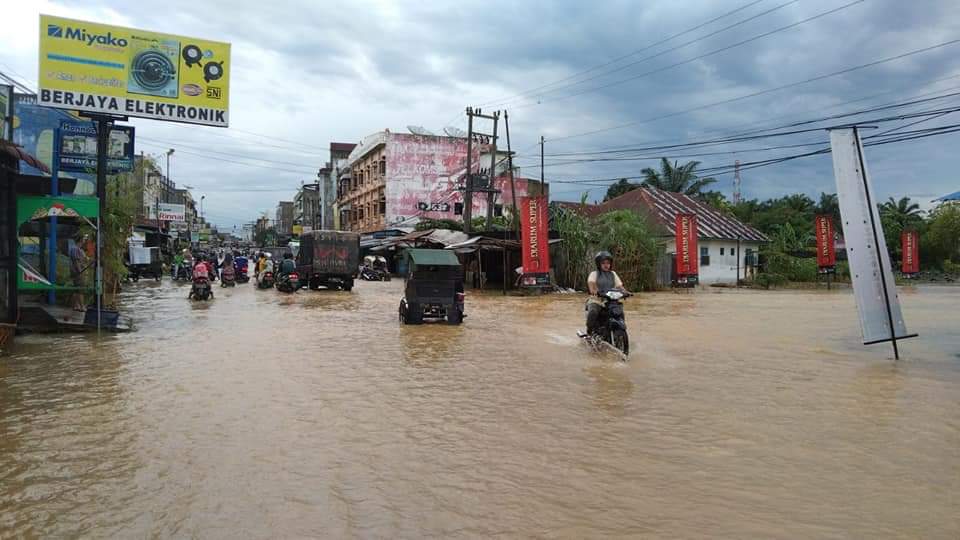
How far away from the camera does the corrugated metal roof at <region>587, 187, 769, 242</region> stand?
1401 inches

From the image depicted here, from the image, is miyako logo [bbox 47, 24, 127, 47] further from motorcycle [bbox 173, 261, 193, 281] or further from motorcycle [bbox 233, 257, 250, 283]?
motorcycle [bbox 173, 261, 193, 281]

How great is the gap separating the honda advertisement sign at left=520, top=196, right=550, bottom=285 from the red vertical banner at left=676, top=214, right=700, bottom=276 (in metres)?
7.02

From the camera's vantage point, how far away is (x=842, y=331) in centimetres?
1348

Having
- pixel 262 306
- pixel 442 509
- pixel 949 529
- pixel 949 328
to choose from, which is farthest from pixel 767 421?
pixel 262 306

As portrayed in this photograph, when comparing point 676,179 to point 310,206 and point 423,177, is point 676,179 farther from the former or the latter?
point 310,206

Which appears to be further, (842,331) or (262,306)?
(262,306)

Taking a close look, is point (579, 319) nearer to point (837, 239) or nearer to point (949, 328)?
point (949, 328)

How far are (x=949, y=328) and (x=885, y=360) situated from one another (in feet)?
20.4

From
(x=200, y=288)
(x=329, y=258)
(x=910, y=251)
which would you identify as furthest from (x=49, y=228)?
(x=910, y=251)

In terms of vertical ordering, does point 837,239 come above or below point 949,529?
above

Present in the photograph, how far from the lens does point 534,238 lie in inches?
936

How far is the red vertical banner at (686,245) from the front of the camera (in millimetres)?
27750

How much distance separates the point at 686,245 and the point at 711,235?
834cm

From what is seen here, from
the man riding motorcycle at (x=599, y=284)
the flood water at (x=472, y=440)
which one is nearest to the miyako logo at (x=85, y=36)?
the flood water at (x=472, y=440)
